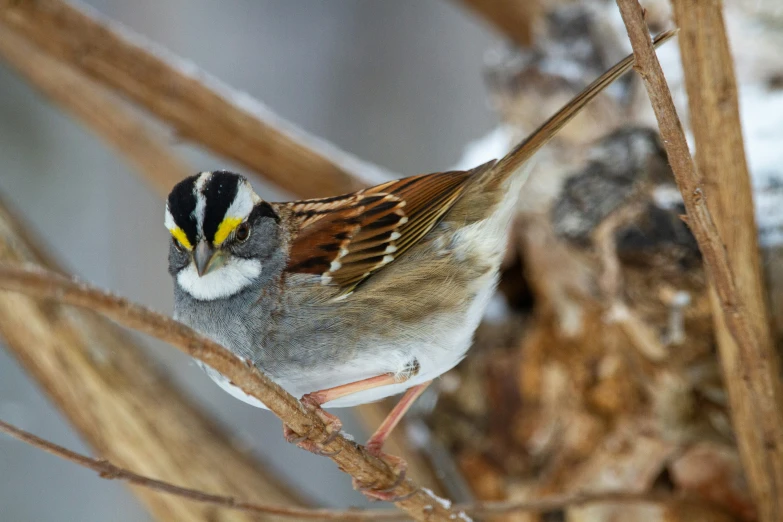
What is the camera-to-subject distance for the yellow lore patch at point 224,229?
64.1 inches

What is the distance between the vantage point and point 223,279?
1691 mm

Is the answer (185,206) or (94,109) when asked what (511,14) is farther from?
(185,206)

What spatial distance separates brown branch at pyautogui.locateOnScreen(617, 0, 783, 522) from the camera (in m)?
1.24

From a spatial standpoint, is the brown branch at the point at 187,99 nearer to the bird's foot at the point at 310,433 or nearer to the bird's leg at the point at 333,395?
the bird's leg at the point at 333,395

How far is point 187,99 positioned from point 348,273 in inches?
46.1

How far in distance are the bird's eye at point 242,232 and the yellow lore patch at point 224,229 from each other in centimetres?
4

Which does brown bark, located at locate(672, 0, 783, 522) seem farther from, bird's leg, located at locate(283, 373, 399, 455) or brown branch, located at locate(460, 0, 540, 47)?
brown branch, located at locate(460, 0, 540, 47)

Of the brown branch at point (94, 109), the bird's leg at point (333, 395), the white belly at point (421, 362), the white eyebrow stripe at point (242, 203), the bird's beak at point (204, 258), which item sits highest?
the brown branch at point (94, 109)

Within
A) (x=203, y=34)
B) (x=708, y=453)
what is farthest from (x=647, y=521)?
(x=203, y=34)

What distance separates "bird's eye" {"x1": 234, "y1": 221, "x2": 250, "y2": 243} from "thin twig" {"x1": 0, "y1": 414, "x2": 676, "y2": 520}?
1.79ft

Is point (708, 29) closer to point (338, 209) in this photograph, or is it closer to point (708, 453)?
point (338, 209)

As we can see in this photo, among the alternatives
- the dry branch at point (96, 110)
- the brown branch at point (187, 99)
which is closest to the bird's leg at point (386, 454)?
the brown branch at point (187, 99)

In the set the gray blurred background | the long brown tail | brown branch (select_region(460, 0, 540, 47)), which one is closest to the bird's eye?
the long brown tail

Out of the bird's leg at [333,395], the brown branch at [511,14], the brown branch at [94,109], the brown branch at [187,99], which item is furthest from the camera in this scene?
the brown branch at [511,14]
